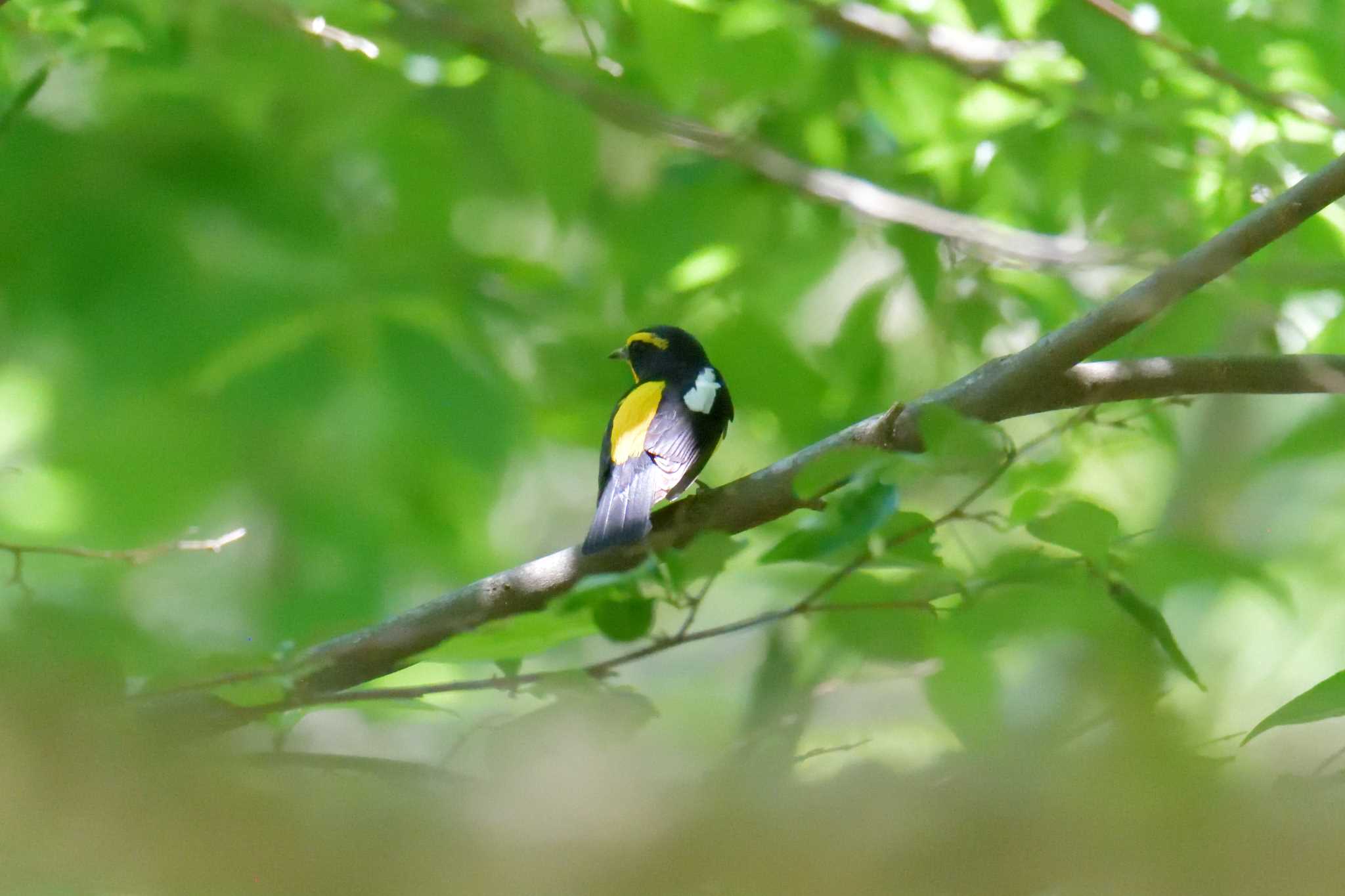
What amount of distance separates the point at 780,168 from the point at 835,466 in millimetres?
2858

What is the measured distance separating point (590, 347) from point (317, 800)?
3.25 m

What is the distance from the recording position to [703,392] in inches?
133

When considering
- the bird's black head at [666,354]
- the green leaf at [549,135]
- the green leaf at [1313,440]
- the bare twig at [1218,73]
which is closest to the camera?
the green leaf at [1313,440]

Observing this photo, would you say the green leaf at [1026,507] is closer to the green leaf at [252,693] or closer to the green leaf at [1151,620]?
the green leaf at [1151,620]

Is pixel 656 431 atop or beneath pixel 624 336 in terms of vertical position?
atop

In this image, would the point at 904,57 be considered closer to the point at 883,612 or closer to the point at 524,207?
the point at 524,207

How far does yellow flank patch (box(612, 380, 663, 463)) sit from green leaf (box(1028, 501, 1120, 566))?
1.72 meters

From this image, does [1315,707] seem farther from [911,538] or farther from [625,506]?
[625,506]

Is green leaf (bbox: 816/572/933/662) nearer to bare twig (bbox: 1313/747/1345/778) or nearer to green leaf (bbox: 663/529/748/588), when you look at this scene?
green leaf (bbox: 663/529/748/588)

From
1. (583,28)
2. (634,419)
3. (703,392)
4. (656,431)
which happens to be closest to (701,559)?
(656,431)

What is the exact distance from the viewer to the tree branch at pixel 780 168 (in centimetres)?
351

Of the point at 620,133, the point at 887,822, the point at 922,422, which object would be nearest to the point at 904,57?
the point at 620,133

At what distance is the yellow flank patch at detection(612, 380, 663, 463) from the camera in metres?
3.02

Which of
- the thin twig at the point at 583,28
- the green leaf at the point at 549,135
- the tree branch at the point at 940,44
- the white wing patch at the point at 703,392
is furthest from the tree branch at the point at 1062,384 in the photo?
the tree branch at the point at 940,44
